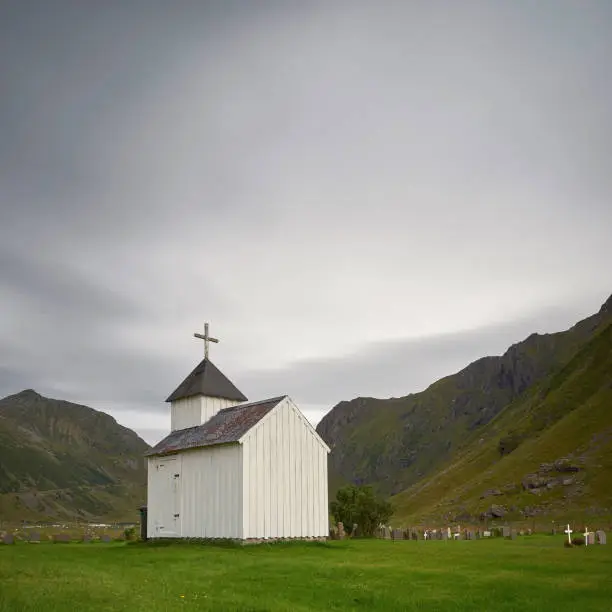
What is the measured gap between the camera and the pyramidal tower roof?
149 feet

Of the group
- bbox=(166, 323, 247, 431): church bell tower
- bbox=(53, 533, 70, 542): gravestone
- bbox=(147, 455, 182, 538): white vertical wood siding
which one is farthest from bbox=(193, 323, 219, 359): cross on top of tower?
bbox=(53, 533, 70, 542): gravestone

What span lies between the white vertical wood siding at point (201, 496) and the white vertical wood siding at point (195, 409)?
3.57 m

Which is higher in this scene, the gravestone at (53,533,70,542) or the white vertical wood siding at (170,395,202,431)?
the white vertical wood siding at (170,395,202,431)

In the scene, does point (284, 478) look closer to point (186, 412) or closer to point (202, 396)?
point (202, 396)

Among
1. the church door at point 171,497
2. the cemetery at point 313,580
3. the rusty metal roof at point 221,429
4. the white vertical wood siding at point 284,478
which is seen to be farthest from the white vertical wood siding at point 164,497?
the cemetery at point 313,580

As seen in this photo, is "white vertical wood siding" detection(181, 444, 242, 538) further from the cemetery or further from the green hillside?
the green hillside

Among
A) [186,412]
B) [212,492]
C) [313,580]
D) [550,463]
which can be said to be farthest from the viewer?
[550,463]

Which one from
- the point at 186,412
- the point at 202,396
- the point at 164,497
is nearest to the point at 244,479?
the point at 164,497

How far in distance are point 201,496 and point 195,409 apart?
7.78m

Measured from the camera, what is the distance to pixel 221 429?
40.0m

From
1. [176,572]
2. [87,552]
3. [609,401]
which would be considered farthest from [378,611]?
[609,401]

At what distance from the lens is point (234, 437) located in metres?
36.7

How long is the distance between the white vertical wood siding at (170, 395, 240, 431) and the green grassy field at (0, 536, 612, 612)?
13658 mm

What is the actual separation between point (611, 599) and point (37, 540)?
41007mm
